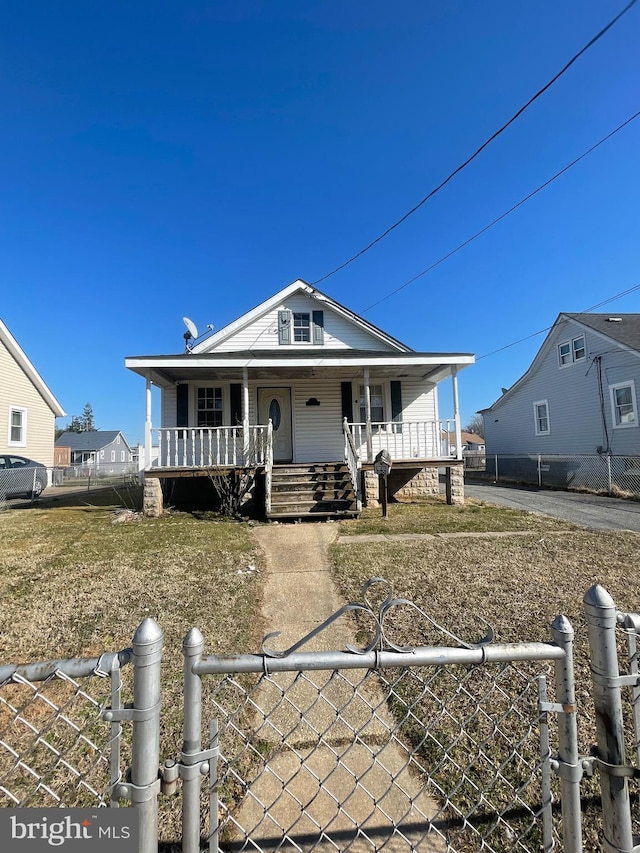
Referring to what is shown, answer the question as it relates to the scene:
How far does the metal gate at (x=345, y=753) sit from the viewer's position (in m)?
1.05

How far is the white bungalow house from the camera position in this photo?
982 cm

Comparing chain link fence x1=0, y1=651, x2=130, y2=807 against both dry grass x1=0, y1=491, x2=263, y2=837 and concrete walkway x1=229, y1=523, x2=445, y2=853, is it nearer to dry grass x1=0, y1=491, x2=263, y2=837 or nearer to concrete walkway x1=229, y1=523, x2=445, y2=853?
dry grass x1=0, y1=491, x2=263, y2=837

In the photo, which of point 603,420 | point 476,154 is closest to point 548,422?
point 603,420

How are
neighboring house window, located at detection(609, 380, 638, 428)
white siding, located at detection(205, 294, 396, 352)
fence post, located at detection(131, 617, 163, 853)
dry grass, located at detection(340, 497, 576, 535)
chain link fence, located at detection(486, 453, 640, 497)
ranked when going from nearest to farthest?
1. fence post, located at detection(131, 617, 163, 853)
2. dry grass, located at detection(340, 497, 576, 535)
3. white siding, located at detection(205, 294, 396, 352)
4. chain link fence, located at detection(486, 453, 640, 497)
5. neighboring house window, located at detection(609, 380, 638, 428)

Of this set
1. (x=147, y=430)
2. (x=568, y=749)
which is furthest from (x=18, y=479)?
(x=568, y=749)

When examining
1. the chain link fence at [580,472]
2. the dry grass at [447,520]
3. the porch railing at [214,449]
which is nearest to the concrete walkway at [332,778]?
the dry grass at [447,520]

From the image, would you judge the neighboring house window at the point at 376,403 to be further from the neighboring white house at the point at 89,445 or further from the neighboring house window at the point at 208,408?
the neighboring white house at the point at 89,445

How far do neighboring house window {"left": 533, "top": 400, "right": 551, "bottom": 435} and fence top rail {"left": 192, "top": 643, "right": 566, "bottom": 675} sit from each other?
18796 mm

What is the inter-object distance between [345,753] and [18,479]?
603 inches

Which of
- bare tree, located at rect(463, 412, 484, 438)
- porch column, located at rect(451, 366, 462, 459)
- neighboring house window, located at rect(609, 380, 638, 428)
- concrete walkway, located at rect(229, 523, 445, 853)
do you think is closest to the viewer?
concrete walkway, located at rect(229, 523, 445, 853)

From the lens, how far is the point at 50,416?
18.5 metres

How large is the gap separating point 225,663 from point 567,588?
4387 mm

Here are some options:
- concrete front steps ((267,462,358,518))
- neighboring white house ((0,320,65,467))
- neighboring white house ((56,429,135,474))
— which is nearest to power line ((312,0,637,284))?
concrete front steps ((267,462,358,518))

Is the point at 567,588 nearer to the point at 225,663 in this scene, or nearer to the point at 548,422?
the point at 225,663
